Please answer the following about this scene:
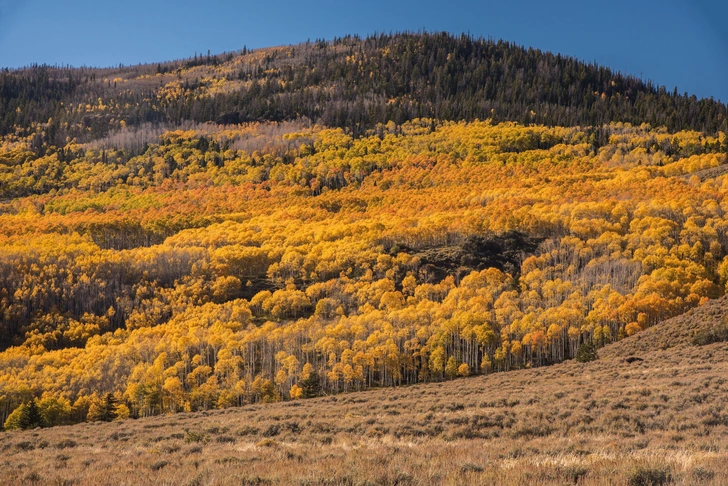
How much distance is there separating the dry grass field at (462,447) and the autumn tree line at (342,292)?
4015 cm

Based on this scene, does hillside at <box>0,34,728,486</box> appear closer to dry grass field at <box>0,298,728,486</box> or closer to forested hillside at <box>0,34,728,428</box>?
dry grass field at <box>0,298,728,486</box>

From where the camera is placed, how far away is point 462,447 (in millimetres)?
15727

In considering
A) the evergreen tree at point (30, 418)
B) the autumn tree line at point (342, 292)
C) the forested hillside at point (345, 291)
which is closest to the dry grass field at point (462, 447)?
the autumn tree line at point (342, 292)

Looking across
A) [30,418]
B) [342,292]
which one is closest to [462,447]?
[30,418]

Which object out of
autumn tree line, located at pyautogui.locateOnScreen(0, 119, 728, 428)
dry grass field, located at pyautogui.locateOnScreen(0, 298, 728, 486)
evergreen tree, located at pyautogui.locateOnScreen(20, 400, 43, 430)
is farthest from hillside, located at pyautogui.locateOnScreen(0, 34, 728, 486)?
evergreen tree, located at pyautogui.locateOnScreen(20, 400, 43, 430)

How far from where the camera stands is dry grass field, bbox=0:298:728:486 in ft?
36.9

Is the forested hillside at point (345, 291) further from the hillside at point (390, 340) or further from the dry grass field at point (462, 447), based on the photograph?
the dry grass field at point (462, 447)

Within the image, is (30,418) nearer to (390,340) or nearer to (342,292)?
(390,340)

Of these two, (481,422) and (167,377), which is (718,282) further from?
(481,422)

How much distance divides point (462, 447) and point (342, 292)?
108 meters

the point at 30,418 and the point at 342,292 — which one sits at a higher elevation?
the point at 342,292

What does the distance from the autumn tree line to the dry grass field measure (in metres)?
40.2

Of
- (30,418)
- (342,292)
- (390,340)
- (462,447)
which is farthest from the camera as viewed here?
(342,292)

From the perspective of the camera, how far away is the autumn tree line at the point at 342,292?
8462 centimetres
